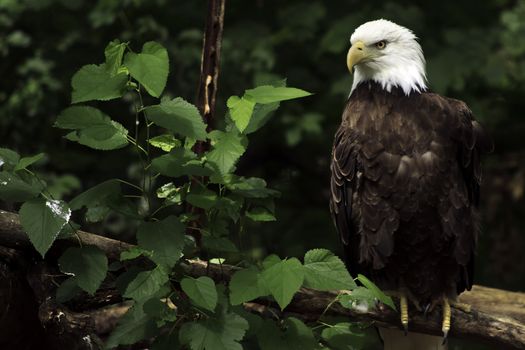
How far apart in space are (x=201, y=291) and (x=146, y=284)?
17 centimetres

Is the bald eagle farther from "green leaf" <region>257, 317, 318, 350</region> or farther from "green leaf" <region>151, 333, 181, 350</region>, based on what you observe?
"green leaf" <region>151, 333, 181, 350</region>

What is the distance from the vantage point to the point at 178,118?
2.78 metres

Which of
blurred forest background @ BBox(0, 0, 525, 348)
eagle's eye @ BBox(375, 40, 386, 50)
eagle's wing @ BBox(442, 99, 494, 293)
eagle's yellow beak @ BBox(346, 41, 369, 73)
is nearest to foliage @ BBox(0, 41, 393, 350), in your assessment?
eagle's wing @ BBox(442, 99, 494, 293)

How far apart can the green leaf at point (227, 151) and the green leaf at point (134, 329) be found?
1.60 ft

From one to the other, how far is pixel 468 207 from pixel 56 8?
11.7 ft

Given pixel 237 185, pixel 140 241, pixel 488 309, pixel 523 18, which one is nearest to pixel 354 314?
pixel 237 185

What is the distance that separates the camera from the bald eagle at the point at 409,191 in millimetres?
3711

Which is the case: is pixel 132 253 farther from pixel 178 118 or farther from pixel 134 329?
pixel 178 118

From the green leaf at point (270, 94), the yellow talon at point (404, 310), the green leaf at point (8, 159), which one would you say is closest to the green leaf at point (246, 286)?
the green leaf at point (270, 94)

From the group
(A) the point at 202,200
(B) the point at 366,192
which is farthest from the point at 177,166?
(B) the point at 366,192

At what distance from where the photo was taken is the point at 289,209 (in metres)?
6.58

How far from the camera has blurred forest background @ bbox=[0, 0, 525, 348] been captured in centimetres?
586

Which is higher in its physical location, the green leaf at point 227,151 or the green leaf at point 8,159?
the green leaf at point 227,151

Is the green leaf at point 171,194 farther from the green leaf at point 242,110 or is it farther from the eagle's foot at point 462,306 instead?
the eagle's foot at point 462,306
